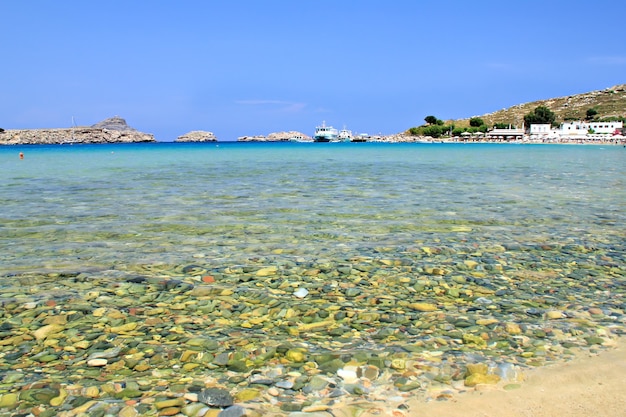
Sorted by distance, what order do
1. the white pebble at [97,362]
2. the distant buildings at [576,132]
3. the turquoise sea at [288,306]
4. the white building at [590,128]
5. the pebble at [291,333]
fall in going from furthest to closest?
the white building at [590,128] → the distant buildings at [576,132] → the white pebble at [97,362] → the turquoise sea at [288,306] → the pebble at [291,333]

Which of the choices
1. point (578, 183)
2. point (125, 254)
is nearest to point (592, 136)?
point (578, 183)

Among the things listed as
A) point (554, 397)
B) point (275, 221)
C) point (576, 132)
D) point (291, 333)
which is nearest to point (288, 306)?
point (291, 333)

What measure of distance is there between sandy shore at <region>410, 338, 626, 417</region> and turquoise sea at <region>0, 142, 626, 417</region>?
19cm

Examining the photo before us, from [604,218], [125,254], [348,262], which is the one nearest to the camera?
[348,262]

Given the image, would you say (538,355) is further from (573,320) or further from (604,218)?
(604,218)

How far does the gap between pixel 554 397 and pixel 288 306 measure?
117 inches

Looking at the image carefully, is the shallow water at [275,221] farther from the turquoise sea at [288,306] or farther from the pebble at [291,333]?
the pebble at [291,333]

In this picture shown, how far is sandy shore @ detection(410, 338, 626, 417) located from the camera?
11.2 feet

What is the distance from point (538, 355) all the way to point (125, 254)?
6600 mm

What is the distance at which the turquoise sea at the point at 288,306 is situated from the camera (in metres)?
3.85

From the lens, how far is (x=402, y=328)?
16.3 ft

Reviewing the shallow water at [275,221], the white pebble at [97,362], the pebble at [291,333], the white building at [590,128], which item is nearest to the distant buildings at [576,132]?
the white building at [590,128]

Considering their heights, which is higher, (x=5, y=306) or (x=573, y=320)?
(x=5, y=306)

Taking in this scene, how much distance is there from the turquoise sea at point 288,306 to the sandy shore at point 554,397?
19 centimetres
